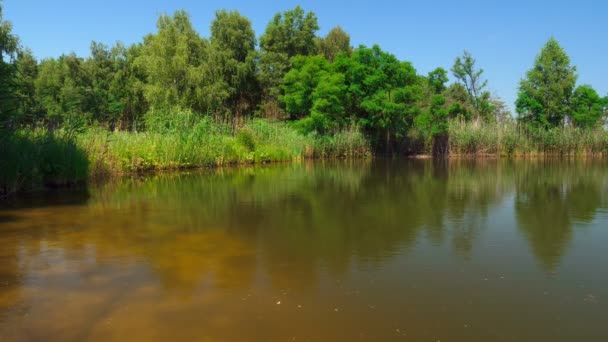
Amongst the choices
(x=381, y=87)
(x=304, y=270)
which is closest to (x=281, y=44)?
(x=381, y=87)

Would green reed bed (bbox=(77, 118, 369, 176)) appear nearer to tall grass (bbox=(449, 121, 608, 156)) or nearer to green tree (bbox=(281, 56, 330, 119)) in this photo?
green tree (bbox=(281, 56, 330, 119))

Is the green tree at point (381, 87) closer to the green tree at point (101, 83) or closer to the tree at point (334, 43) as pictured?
the tree at point (334, 43)

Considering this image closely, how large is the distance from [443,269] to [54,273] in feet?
12.6

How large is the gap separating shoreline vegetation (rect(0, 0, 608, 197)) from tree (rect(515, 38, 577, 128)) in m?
0.10

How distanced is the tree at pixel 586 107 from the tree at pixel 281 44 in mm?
20509

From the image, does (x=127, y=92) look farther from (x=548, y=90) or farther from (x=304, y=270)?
(x=304, y=270)

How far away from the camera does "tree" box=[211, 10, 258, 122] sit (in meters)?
37.2

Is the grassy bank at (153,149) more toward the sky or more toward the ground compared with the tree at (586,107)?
more toward the ground

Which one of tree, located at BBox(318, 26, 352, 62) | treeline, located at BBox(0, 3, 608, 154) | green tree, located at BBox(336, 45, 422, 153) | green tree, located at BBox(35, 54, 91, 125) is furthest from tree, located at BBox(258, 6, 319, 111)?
green tree, located at BBox(35, 54, 91, 125)

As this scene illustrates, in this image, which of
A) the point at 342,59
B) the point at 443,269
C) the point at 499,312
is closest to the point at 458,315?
the point at 499,312

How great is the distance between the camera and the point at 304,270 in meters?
4.50

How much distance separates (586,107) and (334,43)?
21570 millimetres

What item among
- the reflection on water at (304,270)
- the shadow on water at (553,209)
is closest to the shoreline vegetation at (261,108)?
the reflection on water at (304,270)

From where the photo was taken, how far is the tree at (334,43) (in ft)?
139
